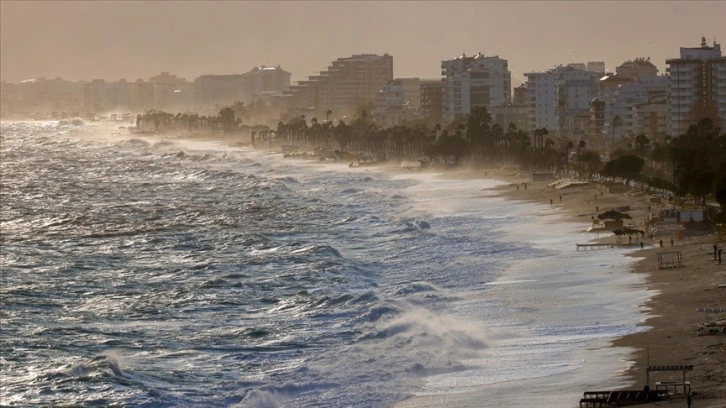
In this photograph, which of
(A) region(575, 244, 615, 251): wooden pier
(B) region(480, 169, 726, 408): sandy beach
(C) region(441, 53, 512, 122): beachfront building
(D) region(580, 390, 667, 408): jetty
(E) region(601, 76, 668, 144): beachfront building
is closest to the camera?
(D) region(580, 390, 667, 408): jetty

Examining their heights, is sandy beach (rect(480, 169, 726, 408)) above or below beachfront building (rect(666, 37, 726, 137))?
below

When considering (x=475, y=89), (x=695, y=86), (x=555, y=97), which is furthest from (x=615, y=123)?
(x=475, y=89)

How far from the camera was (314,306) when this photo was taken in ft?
144

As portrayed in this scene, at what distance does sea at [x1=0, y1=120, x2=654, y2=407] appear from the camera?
3195 cm

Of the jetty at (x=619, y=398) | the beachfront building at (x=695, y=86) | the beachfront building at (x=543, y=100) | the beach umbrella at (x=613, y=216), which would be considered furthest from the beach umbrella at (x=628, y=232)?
the beachfront building at (x=543, y=100)

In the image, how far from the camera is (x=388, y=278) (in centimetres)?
4947

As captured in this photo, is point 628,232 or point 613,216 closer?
point 628,232

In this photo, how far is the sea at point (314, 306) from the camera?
31953 millimetres

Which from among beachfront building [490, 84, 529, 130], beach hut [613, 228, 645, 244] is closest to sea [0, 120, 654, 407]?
beach hut [613, 228, 645, 244]

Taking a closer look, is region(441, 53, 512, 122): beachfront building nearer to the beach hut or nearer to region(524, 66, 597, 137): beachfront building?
region(524, 66, 597, 137): beachfront building

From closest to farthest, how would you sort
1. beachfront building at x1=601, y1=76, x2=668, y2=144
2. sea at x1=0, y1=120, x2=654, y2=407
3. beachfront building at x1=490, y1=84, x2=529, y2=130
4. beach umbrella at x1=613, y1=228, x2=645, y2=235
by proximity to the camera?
sea at x1=0, y1=120, x2=654, y2=407 → beach umbrella at x1=613, y1=228, x2=645, y2=235 → beachfront building at x1=601, y1=76, x2=668, y2=144 → beachfront building at x1=490, y1=84, x2=529, y2=130

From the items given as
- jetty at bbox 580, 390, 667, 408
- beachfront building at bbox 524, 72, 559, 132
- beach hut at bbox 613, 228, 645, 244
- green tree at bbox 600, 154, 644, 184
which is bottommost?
jetty at bbox 580, 390, 667, 408

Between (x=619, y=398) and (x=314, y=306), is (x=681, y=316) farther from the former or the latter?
(x=314, y=306)

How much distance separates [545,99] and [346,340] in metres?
134
